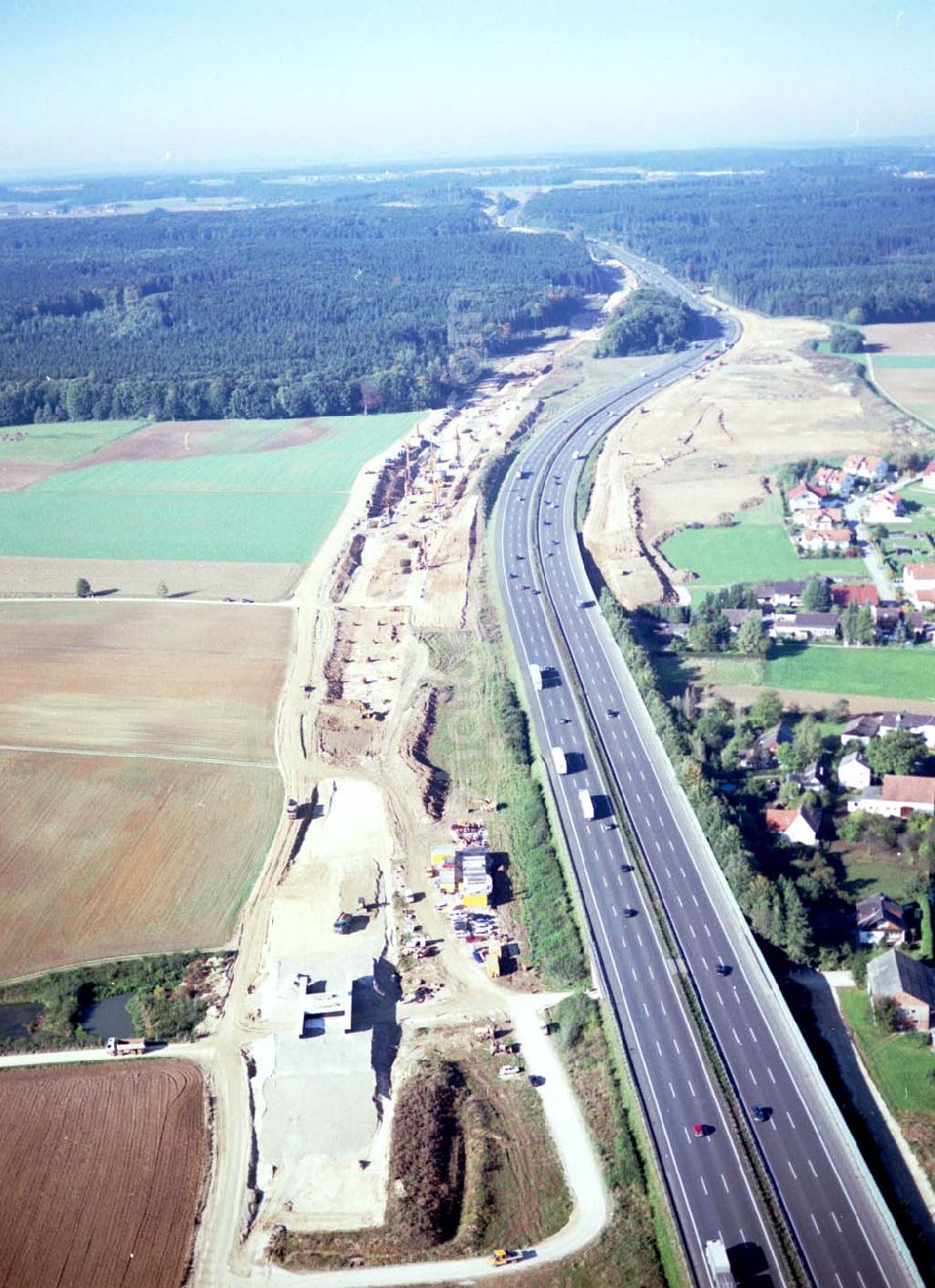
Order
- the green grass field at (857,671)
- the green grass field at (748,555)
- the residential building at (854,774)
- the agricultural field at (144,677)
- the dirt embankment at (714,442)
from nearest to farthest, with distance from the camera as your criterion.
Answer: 1. the residential building at (854,774)
2. the agricultural field at (144,677)
3. the green grass field at (857,671)
4. the green grass field at (748,555)
5. the dirt embankment at (714,442)

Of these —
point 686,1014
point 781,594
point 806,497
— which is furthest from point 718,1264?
point 806,497

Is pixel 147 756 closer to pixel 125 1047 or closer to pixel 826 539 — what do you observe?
pixel 125 1047

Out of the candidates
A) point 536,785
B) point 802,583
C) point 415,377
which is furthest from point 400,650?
point 415,377

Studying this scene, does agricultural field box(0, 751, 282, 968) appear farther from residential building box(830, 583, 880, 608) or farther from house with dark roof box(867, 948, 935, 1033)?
residential building box(830, 583, 880, 608)

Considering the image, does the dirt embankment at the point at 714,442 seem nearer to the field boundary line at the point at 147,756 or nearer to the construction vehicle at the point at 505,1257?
the field boundary line at the point at 147,756

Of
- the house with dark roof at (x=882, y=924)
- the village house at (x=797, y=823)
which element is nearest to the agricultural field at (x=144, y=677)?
the village house at (x=797, y=823)

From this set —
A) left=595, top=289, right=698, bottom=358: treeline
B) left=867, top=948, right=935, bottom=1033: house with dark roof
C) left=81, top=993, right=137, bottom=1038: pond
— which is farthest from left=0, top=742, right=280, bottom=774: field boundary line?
left=595, top=289, right=698, bottom=358: treeline
